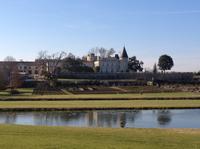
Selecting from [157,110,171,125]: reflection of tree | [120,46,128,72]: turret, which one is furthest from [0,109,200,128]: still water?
[120,46,128,72]: turret

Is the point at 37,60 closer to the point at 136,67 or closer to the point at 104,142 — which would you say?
the point at 136,67

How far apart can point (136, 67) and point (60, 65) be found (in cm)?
3770

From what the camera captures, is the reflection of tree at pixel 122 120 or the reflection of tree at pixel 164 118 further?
the reflection of tree at pixel 164 118

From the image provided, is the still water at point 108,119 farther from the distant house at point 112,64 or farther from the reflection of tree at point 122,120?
the distant house at point 112,64

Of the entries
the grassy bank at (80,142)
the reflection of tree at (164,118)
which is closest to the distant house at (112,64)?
the reflection of tree at (164,118)

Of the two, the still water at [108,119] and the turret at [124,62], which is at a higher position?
the turret at [124,62]

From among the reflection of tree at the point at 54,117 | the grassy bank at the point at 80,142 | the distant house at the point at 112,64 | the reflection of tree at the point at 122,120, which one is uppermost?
the distant house at the point at 112,64

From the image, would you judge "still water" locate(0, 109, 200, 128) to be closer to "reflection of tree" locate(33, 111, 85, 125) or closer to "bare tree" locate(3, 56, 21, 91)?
"reflection of tree" locate(33, 111, 85, 125)

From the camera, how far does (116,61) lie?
184125mm

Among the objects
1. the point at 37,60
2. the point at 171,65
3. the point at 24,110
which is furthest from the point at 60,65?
the point at 24,110

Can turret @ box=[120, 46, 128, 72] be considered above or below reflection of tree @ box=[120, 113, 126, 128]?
above

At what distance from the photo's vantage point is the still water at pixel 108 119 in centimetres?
3344

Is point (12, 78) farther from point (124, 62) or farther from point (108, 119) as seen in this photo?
point (124, 62)

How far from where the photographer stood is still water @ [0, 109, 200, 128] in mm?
33438
